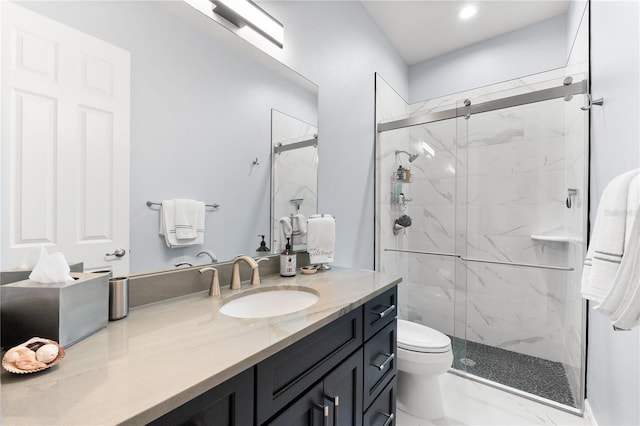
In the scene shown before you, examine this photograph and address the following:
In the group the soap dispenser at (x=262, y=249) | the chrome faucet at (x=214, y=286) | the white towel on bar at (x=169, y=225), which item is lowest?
the chrome faucet at (x=214, y=286)

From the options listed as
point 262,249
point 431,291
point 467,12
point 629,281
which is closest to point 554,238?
point 431,291

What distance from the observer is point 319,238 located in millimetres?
1616

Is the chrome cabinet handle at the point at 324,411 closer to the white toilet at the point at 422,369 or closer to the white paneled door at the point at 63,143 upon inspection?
the white paneled door at the point at 63,143

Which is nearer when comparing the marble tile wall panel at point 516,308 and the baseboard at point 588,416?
the baseboard at point 588,416

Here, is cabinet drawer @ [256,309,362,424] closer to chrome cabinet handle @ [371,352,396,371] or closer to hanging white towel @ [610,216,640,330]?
chrome cabinet handle @ [371,352,396,371]

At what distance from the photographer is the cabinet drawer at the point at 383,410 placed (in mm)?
1190

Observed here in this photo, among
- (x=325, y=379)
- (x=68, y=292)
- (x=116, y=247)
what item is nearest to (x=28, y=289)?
(x=68, y=292)

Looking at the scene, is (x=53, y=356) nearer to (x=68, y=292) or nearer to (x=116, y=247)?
Answer: (x=68, y=292)

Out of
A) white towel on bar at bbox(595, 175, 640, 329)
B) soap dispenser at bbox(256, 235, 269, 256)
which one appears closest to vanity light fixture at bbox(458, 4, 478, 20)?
white towel on bar at bbox(595, 175, 640, 329)

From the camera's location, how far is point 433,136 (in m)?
2.44

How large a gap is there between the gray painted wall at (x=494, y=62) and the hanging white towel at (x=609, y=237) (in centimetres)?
223

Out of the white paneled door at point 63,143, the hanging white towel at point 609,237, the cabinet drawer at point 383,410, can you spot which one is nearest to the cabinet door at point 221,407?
the white paneled door at point 63,143

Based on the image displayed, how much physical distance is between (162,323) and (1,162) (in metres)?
0.54

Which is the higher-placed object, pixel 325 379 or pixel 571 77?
pixel 571 77
